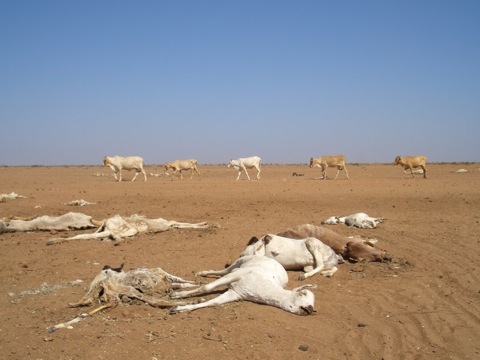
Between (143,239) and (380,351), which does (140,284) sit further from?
(143,239)

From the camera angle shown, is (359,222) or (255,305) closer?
(255,305)

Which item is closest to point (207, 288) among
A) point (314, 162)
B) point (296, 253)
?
point (296, 253)

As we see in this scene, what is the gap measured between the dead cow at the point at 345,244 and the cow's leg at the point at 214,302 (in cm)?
330

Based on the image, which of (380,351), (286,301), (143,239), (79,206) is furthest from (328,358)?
(79,206)

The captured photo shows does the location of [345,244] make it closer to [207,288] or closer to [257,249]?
[257,249]

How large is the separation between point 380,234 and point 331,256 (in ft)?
11.5

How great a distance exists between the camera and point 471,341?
5535 millimetres

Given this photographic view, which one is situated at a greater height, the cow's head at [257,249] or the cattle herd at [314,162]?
the cattle herd at [314,162]

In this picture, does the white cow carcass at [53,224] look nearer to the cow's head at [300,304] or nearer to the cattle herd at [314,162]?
the cow's head at [300,304]

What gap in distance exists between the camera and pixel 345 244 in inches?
357

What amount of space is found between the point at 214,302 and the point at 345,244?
3.83 m

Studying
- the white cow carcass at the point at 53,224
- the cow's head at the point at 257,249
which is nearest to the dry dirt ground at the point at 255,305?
the white cow carcass at the point at 53,224

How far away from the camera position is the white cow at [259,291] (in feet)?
19.7

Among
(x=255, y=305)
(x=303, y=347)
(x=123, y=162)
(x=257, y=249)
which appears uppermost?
(x=123, y=162)
